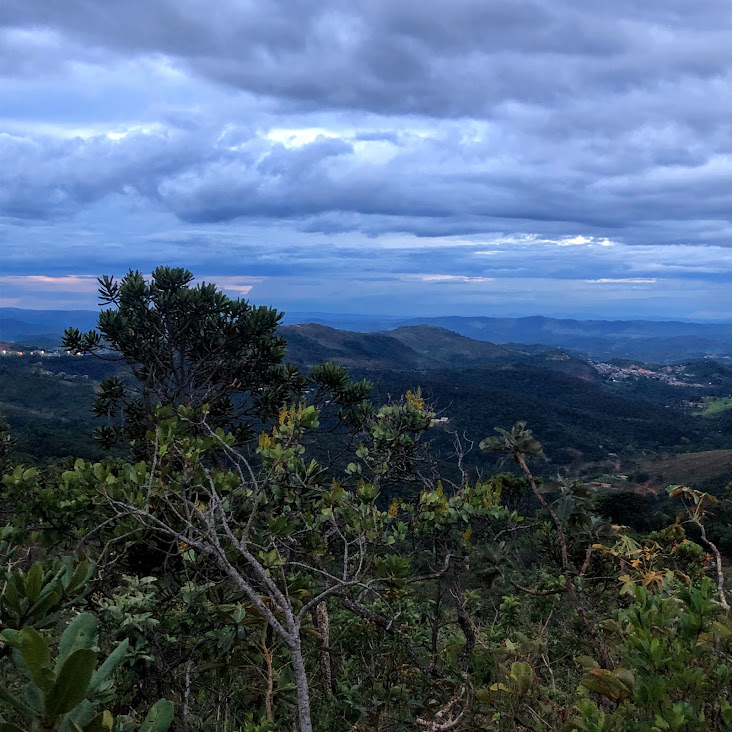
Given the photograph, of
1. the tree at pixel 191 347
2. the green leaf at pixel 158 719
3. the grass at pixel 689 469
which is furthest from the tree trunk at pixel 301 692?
the grass at pixel 689 469

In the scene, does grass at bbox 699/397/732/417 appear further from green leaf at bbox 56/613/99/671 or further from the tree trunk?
green leaf at bbox 56/613/99/671

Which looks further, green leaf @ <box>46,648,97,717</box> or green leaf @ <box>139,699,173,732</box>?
green leaf @ <box>139,699,173,732</box>

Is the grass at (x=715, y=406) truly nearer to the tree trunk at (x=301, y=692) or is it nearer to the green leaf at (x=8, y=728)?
the tree trunk at (x=301, y=692)

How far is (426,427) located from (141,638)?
3.24 metres

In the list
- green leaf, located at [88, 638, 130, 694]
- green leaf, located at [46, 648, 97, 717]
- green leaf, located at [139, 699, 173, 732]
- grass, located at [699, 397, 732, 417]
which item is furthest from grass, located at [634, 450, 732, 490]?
green leaf, located at [46, 648, 97, 717]

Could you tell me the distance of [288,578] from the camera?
13.7 feet

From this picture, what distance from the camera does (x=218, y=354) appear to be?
910 cm

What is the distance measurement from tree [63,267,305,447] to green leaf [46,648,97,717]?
7324 millimetres

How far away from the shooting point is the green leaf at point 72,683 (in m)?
1.27

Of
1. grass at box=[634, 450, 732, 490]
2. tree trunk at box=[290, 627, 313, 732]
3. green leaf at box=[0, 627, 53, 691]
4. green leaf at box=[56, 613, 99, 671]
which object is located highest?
green leaf at box=[0, 627, 53, 691]

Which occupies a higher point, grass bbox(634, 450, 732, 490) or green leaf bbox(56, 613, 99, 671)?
green leaf bbox(56, 613, 99, 671)

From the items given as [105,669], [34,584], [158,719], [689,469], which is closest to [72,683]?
[105,669]

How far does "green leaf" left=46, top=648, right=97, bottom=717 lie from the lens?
127cm

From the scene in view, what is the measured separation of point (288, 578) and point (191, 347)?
6.05 metres
